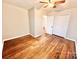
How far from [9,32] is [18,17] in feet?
2.14

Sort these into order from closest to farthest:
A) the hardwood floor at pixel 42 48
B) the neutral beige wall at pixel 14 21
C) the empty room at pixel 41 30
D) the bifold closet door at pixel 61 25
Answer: the hardwood floor at pixel 42 48 < the empty room at pixel 41 30 < the bifold closet door at pixel 61 25 < the neutral beige wall at pixel 14 21

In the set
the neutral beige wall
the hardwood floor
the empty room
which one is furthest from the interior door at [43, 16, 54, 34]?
the neutral beige wall

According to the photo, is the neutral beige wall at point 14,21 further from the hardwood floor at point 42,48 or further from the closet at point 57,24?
the closet at point 57,24

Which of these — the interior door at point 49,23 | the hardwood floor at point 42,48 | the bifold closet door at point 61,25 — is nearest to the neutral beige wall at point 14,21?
the hardwood floor at point 42,48

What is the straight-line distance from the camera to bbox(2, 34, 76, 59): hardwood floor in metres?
2.34

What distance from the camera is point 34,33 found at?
11.7 feet

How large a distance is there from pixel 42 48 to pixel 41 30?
0.70m

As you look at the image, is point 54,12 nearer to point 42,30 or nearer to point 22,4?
point 42,30

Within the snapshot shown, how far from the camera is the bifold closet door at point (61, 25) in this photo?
112 inches

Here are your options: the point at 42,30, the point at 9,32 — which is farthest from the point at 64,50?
the point at 9,32

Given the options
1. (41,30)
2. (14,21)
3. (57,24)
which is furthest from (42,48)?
(14,21)

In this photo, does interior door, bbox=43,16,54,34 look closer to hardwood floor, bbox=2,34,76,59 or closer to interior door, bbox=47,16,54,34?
interior door, bbox=47,16,54,34

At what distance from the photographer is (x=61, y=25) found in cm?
288

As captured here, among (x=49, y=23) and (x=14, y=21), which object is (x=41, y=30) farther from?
(x=14, y=21)
